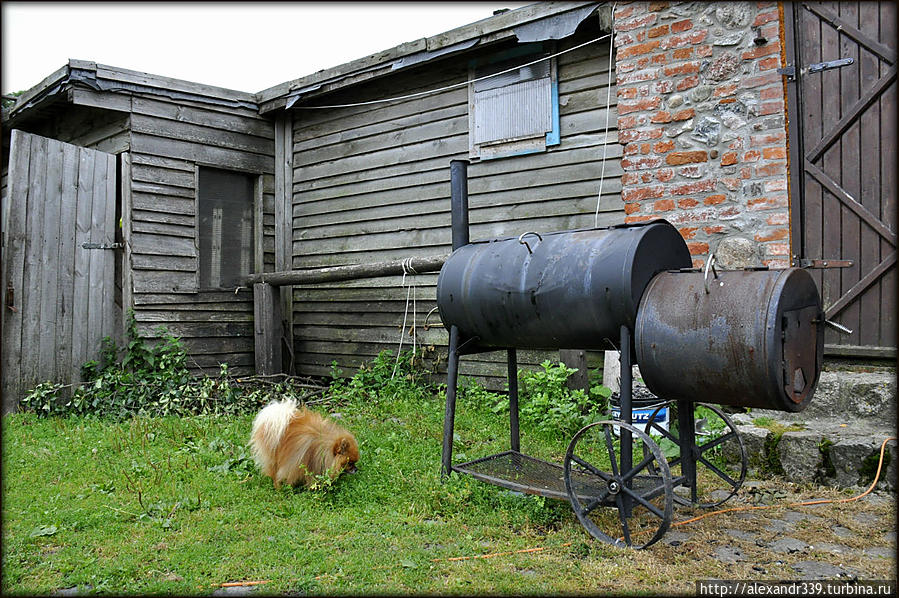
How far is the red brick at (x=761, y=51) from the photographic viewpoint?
197 inches

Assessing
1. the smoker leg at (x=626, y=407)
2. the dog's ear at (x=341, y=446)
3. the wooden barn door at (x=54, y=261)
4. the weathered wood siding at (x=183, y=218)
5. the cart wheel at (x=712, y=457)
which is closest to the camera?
the smoker leg at (x=626, y=407)

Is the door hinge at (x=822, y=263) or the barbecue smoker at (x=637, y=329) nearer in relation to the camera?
the barbecue smoker at (x=637, y=329)

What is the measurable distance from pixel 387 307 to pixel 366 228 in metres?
1.07

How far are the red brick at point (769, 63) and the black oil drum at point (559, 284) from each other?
2.16 metres

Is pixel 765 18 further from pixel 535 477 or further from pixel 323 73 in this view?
pixel 323 73

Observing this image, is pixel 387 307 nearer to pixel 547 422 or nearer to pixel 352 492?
pixel 547 422

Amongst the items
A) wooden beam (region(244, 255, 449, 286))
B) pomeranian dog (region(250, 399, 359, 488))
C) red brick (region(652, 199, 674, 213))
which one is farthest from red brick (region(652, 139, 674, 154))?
pomeranian dog (region(250, 399, 359, 488))

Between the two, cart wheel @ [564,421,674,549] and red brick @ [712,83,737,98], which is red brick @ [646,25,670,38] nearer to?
red brick @ [712,83,737,98]

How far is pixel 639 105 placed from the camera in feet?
18.3

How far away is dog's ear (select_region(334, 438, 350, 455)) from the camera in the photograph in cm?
416

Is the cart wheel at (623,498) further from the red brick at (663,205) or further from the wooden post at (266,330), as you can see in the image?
the wooden post at (266,330)

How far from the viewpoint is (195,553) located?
3.28 metres

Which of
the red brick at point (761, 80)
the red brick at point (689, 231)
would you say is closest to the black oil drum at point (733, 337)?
the red brick at point (689, 231)

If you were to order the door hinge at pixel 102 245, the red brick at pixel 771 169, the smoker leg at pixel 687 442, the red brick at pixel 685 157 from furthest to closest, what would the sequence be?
the door hinge at pixel 102 245, the red brick at pixel 685 157, the red brick at pixel 771 169, the smoker leg at pixel 687 442
